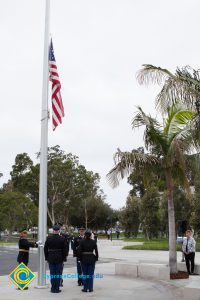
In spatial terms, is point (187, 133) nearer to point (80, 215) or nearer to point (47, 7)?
point (47, 7)

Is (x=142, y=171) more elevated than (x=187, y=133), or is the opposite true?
(x=187, y=133)

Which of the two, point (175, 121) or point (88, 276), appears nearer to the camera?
point (88, 276)

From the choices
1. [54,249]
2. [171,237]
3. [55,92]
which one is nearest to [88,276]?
[54,249]

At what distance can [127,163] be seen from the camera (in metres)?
13.6

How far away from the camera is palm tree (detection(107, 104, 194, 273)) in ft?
44.0

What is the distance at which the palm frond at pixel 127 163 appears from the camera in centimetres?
1366

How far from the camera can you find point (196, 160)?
542 inches

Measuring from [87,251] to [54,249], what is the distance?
0.97 meters

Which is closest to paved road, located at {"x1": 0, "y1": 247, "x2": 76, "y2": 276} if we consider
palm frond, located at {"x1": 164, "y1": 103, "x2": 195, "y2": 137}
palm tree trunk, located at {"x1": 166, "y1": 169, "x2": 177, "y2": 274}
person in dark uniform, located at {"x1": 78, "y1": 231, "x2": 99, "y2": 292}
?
person in dark uniform, located at {"x1": 78, "y1": 231, "x2": 99, "y2": 292}

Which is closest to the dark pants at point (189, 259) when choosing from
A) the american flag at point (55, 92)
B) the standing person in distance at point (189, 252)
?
the standing person in distance at point (189, 252)

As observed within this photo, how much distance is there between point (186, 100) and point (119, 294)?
493 centimetres

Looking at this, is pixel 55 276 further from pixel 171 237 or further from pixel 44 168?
pixel 171 237

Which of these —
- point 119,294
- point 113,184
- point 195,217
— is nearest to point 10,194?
point 195,217

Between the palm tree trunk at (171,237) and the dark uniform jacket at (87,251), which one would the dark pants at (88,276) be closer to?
the dark uniform jacket at (87,251)
